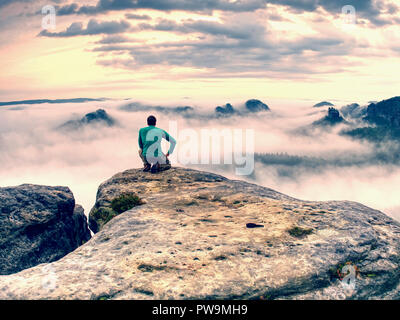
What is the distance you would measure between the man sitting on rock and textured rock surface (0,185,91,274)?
731cm

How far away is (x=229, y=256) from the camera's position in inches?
472

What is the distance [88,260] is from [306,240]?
792 cm

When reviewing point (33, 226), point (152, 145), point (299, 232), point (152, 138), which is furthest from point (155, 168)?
point (299, 232)

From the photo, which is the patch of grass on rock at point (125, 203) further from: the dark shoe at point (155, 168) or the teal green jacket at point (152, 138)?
the teal green jacket at point (152, 138)

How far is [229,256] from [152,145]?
1407 cm

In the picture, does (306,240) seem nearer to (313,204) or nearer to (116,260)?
(313,204)

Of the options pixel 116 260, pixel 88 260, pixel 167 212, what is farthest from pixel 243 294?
pixel 167 212

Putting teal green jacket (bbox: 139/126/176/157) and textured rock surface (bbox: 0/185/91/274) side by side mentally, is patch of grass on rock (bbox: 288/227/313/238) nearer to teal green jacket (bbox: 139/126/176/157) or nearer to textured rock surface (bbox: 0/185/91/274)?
teal green jacket (bbox: 139/126/176/157)

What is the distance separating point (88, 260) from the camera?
1219cm

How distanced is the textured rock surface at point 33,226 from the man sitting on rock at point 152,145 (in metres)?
7.31

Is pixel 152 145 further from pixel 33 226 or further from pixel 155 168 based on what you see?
pixel 33 226

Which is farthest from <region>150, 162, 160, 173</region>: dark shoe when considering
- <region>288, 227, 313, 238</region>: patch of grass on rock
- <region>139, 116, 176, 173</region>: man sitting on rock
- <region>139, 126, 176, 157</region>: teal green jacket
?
<region>288, 227, 313, 238</region>: patch of grass on rock

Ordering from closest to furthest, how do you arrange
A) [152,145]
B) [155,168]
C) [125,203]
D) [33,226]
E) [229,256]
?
[229,256] → [125,203] → [33,226] → [155,168] → [152,145]
